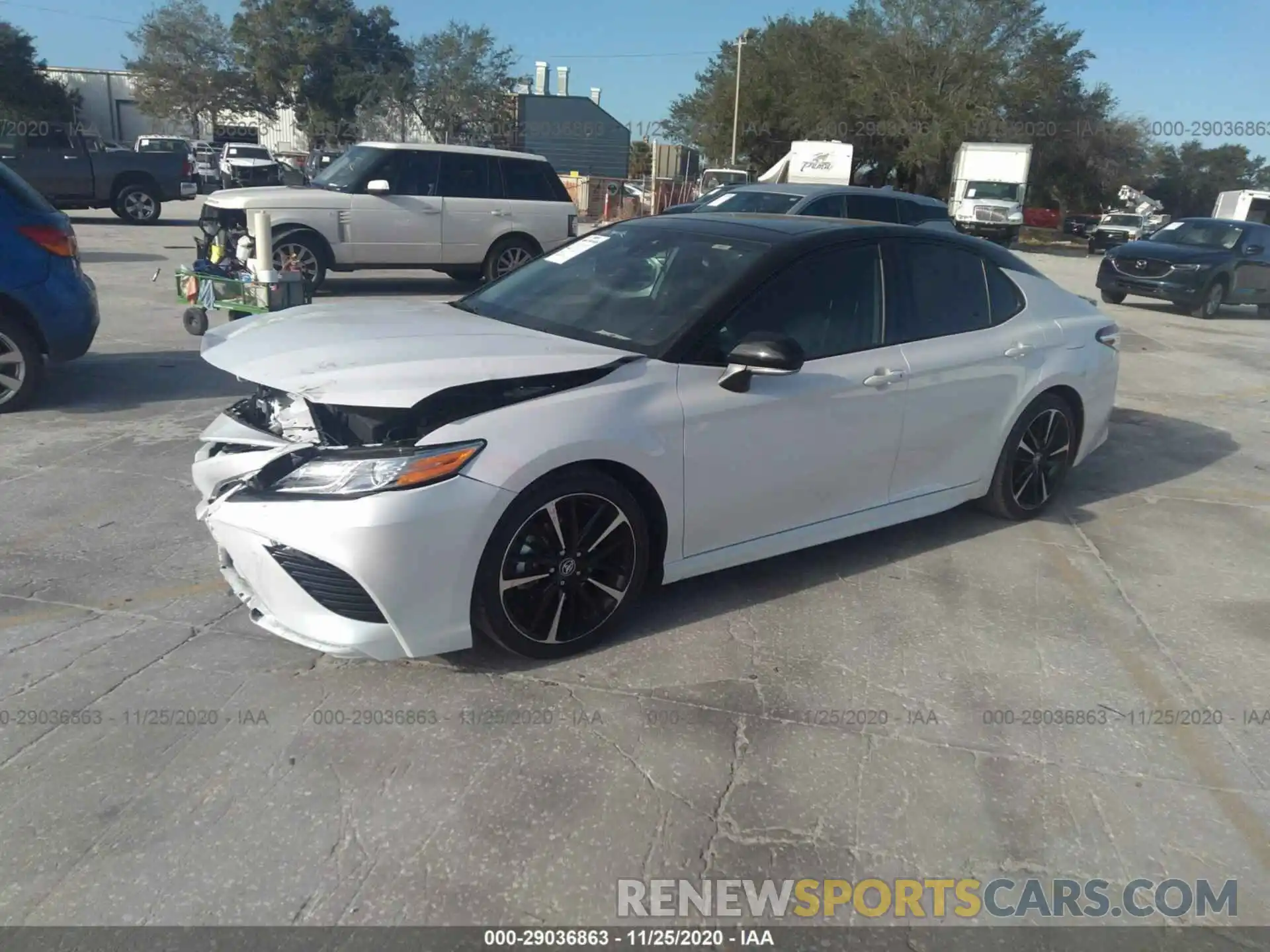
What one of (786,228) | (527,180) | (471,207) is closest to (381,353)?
(786,228)

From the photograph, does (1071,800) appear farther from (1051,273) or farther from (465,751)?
(1051,273)

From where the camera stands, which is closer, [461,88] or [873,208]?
[873,208]

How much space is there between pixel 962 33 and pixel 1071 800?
4492 centimetres

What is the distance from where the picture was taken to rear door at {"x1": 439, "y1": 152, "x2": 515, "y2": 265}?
12641 millimetres

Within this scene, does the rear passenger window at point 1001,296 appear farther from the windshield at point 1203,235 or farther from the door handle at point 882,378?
the windshield at point 1203,235

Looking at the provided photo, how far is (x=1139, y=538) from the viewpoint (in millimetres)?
5613

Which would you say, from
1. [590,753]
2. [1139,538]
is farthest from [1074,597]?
[590,753]

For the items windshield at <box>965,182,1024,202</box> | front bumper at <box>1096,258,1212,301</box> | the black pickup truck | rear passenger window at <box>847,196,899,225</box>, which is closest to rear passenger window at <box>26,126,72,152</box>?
the black pickup truck

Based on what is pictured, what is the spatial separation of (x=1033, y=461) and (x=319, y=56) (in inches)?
2454

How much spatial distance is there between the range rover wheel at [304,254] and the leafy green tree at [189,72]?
2316 inches

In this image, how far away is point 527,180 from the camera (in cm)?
1322

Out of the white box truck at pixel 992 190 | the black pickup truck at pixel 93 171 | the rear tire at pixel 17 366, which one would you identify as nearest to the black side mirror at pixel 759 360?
the rear tire at pixel 17 366

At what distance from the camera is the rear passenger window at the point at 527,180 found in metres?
13.1
